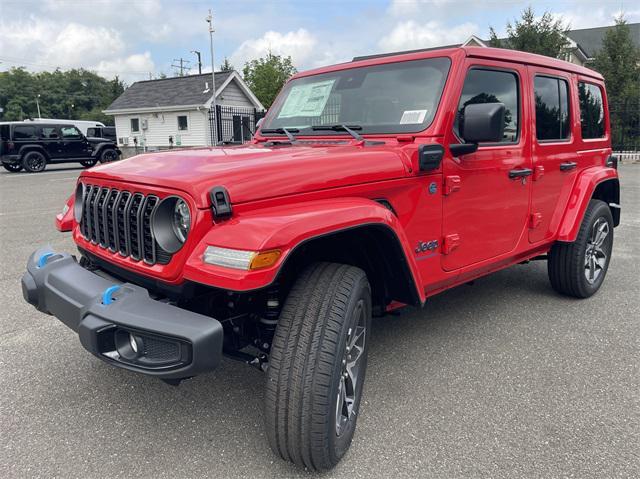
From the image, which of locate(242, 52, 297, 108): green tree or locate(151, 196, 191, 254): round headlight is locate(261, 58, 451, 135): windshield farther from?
locate(242, 52, 297, 108): green tree

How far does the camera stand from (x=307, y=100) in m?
3.67

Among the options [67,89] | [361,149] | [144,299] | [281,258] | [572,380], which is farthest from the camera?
[67,89]

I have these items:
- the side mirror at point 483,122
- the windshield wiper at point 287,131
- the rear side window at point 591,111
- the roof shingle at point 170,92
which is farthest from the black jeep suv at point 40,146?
the side mirror at point 483,122

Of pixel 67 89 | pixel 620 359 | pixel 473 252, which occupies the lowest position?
pixel 620 359

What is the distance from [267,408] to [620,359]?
2.48 metres

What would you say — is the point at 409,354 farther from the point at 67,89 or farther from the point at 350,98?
the point at 67,89

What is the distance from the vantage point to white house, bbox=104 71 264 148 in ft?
90.4

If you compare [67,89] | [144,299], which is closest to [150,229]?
[144,299]

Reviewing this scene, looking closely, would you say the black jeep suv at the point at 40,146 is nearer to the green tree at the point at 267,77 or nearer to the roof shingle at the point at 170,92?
the roof shingle at the point at 170,92

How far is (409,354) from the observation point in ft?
11.2

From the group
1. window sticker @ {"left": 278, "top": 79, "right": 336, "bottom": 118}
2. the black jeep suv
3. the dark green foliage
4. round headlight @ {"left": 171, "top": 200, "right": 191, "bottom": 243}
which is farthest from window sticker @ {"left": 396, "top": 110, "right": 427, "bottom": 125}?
the dark green foliage

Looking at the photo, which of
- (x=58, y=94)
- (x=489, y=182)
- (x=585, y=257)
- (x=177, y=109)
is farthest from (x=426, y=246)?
(x=58, y=94)

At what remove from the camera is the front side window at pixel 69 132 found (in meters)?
20.3

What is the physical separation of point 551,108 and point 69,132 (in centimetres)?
2058
